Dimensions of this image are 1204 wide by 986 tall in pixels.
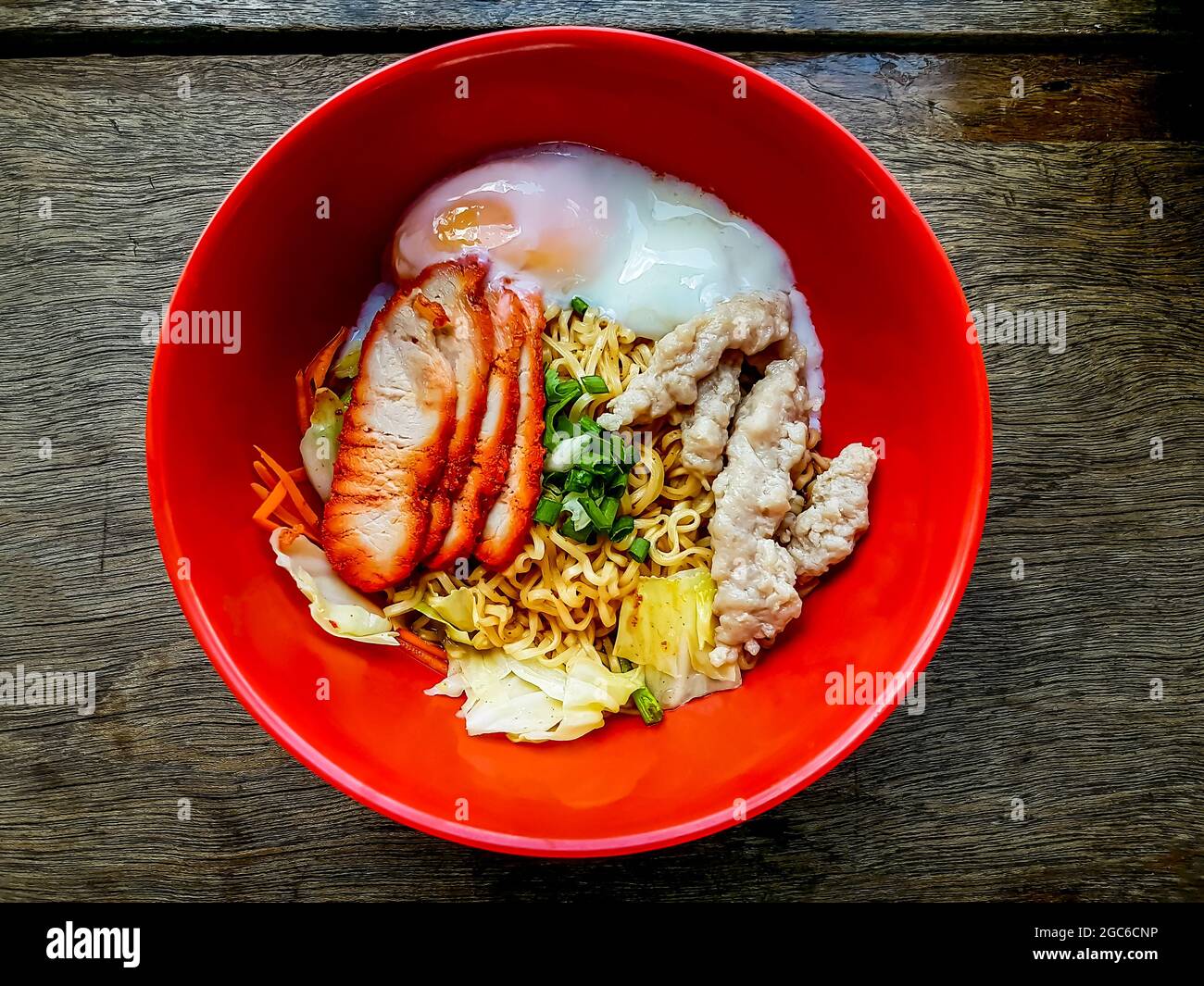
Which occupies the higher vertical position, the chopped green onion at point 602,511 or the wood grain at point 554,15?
the wood grain at point 554,15

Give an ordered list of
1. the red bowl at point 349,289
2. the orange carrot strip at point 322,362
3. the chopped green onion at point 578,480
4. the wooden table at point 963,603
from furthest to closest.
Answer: the wooden table at point 963,603
the orange carrot strip at point 322,362
the chopped green onion at point 578,480
the red bowl at point 349,289

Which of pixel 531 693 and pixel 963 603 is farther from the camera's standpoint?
pixel 963 603

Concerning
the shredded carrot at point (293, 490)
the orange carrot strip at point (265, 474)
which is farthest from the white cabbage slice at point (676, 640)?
the orange carrot strip at point (265, 474)

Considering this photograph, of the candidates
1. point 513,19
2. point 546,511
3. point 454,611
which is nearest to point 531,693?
point 454,611

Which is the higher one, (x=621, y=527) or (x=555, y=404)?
(x=555, y=404)

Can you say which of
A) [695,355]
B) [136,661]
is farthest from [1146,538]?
[136,661]

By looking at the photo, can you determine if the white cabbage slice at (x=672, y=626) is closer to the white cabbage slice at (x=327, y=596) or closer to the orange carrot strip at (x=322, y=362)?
the white cabbage slice at (x=327, y=596)

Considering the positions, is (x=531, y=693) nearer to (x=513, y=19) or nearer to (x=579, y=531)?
(x=579, y=531)
